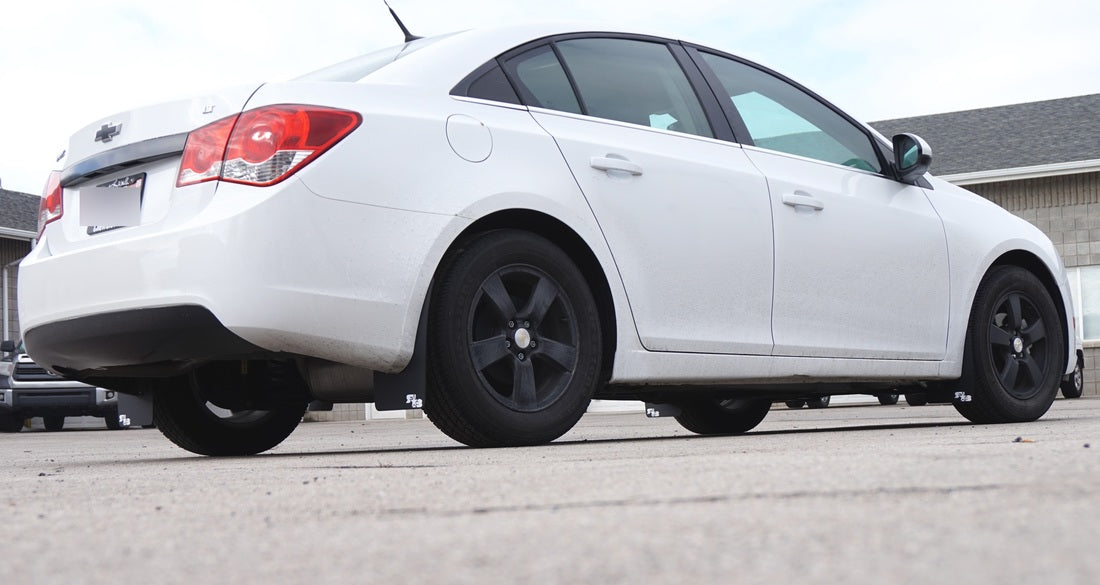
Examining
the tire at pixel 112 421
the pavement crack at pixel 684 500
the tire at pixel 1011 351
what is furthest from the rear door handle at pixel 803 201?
the tire at pixel 112 421

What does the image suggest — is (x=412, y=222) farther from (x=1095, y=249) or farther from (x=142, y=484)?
(x=1095, y=249)

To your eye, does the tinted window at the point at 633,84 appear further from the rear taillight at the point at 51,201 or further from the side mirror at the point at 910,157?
the rear taillight at the point at 51,201

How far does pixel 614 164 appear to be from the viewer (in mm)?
4750

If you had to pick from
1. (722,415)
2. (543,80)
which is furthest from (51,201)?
(722,415)

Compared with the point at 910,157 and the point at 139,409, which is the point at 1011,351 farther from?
the point at 139,409

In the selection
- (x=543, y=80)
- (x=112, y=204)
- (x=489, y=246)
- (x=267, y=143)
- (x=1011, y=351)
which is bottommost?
(x=1011, y=351)

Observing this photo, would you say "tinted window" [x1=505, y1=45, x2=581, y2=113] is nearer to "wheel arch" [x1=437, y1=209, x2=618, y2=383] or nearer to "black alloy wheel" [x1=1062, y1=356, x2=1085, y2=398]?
"wheel arch" [x1=437, y1=209, x2=618, y2=383]

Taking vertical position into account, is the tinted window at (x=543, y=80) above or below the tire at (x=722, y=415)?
above

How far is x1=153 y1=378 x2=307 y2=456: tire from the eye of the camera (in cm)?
539

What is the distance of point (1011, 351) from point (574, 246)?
9.09ft

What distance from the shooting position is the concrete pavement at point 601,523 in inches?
64.4

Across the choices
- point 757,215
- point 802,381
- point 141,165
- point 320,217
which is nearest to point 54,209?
point 141,165

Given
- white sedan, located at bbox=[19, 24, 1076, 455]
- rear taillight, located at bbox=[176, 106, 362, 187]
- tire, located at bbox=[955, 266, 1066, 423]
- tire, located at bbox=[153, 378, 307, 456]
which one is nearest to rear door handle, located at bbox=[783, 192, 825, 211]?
white sedan, located at bbox=[19, 24, 1076, 455]

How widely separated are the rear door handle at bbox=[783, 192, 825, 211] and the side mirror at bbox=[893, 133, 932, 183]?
2.68ft
